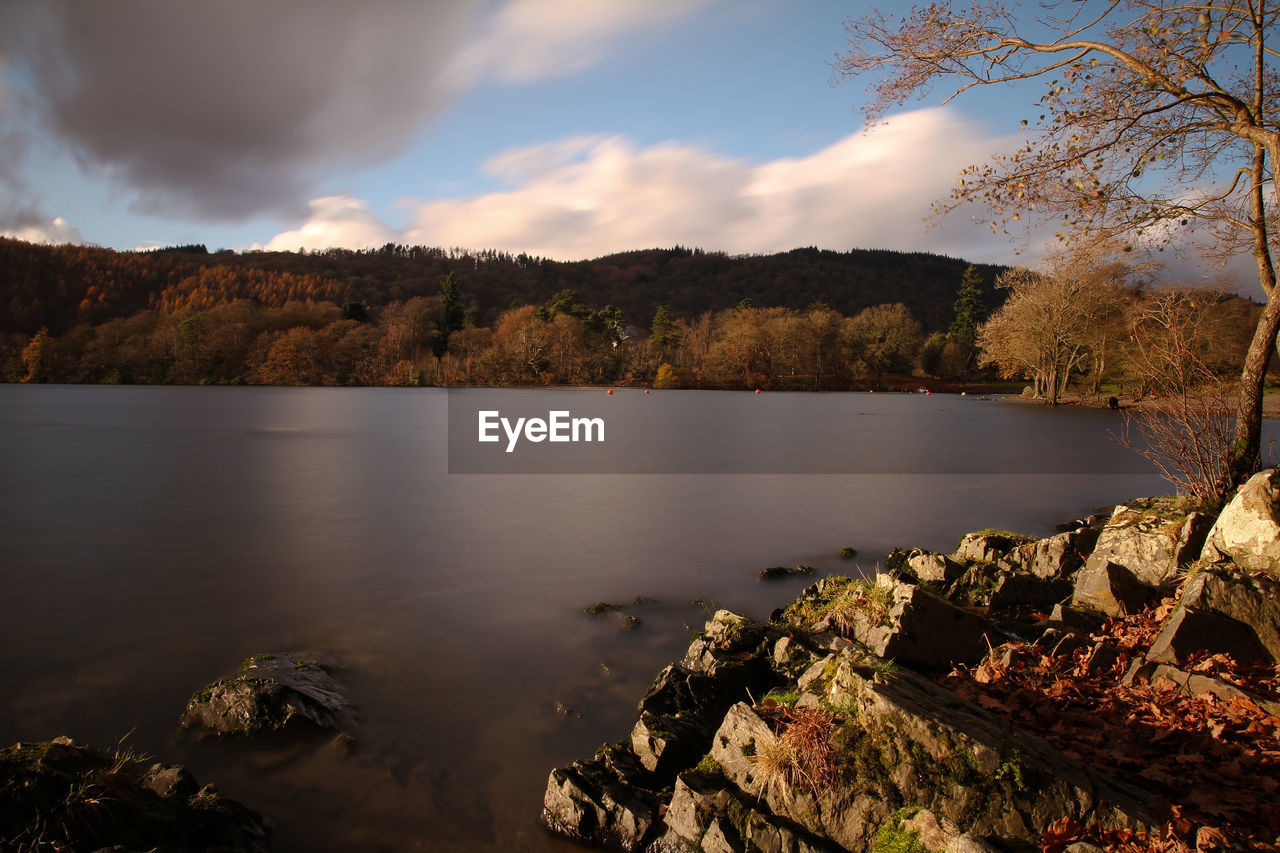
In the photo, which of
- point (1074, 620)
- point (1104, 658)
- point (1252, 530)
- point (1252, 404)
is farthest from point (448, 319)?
point (1104, 658)

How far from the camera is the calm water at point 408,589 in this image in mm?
5559

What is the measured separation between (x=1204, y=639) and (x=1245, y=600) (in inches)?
29.2

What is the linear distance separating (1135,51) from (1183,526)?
22.0 feet

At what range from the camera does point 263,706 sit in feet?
19.7

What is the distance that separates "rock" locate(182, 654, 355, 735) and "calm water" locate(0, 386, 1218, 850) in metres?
0.21

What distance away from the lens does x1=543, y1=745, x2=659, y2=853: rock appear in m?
4.64

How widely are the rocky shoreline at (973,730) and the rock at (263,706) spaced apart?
2524 millimetres

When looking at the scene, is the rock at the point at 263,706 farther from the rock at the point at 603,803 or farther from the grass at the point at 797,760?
the grass at the point at 797,760

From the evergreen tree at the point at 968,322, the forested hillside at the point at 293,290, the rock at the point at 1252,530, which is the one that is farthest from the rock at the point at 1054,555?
the forested hillside at the point at 293,290

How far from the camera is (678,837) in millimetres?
4441

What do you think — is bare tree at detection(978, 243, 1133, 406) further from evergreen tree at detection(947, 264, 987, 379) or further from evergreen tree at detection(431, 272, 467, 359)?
evergreen tree at detection(431, 272, 467, 359)

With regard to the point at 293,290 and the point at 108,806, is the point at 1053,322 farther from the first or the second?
the point at 293,290

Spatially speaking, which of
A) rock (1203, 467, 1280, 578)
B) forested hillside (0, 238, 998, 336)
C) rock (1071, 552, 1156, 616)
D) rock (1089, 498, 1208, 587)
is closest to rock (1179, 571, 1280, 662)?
rock (1203, 467, 1280, 578)

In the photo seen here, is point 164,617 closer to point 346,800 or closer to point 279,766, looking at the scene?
point 279,766
